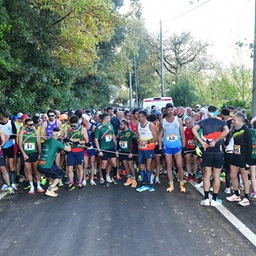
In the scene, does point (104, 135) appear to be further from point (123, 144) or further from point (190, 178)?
point (190, 178)

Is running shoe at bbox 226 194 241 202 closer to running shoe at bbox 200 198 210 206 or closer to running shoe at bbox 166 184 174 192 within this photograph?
running shoe at bbox 200 198 210 206

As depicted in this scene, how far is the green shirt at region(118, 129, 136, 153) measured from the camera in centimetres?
735

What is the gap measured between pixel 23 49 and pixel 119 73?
63.3 ft

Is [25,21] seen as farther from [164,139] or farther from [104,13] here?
[164,139]

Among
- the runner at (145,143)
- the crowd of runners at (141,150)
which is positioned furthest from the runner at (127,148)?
the runner at (145,143)

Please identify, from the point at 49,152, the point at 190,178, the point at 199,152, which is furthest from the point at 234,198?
→ the point at 49,152

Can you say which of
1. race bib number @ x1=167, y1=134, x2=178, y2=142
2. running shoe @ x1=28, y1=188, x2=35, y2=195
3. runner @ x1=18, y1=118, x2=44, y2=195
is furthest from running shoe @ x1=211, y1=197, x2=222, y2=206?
running shoe @ x1=28, y1=188, x2=35, y2=195

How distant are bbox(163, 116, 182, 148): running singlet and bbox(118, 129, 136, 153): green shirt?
1.01m

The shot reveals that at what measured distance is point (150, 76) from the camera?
151ft

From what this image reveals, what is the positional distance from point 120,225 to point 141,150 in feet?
7.91

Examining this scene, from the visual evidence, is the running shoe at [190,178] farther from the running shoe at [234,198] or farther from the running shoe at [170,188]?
the running shoe at [234,198]

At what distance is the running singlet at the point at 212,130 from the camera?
5635 mm

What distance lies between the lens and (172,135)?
263 inches

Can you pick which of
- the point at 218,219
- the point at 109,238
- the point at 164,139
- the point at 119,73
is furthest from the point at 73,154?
the point at 119,73
